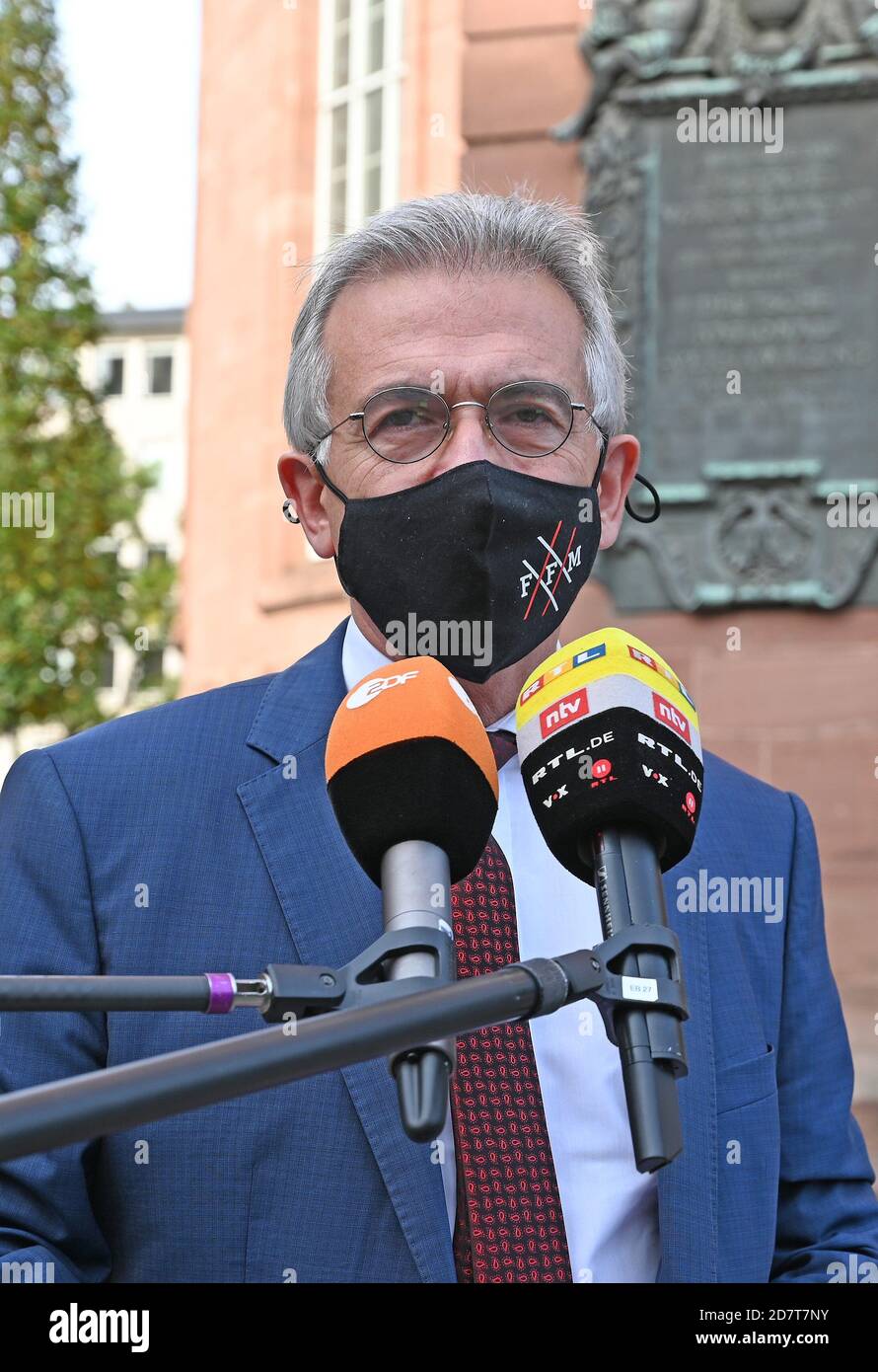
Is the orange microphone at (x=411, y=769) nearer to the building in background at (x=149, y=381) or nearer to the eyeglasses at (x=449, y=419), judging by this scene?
the eyeglasses at (x=449, y=419)

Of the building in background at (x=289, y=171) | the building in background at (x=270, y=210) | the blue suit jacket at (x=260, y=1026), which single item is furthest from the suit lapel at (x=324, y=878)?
the building in background at (x=270, y=210)

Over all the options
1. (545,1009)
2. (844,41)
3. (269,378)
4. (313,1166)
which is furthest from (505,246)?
(269,378)

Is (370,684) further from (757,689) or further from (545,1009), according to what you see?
(757,689)

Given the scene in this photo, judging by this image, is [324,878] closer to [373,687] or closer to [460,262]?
[373,687]

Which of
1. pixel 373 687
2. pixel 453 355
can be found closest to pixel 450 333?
pixel 453 355

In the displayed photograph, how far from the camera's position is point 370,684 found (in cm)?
162

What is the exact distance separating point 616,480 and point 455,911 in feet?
2.59

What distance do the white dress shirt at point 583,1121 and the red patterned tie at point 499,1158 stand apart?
0.03 meters

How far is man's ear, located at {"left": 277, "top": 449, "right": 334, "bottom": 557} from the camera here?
261cm

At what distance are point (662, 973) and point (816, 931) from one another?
121 cm

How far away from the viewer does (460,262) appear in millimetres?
2441

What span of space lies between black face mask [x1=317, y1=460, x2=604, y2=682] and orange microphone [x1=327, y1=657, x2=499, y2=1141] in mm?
755

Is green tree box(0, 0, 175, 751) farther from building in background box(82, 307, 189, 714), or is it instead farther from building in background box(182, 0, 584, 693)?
building in background box(82, 307, 189, 714)

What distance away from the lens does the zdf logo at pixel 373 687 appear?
1.59 metres
